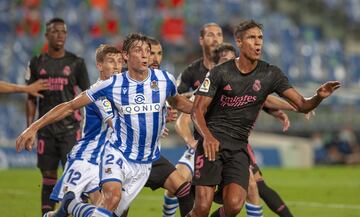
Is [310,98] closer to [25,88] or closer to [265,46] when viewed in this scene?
[25,88]

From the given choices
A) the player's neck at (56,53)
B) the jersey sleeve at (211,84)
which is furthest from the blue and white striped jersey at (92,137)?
the player's neck at (56,53)

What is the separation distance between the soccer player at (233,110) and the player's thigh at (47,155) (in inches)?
119

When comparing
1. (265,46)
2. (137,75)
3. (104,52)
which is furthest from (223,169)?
(265,46)

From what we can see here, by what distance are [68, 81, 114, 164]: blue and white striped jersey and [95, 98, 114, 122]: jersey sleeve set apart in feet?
0.29

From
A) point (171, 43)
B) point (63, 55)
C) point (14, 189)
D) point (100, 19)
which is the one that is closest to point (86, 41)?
point (100, 19)

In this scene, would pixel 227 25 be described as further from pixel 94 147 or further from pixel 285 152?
pixel 94 147

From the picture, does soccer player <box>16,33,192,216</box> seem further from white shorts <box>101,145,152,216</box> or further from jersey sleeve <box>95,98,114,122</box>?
jersey sleeve <box>95,98,114,122</box>

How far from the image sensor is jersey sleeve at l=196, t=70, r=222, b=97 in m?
8.77

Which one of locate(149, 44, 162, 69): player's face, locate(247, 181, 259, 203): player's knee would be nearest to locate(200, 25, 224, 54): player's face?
locate(149, 44, 162, 69): player's face

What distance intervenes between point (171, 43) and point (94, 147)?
1798 centimetres

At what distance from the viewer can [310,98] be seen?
8609mm

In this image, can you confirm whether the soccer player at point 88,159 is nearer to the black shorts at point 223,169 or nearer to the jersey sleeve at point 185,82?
the black shorts at point 223,169

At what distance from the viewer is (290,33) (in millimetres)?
30234

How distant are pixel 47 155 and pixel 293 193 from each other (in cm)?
656
